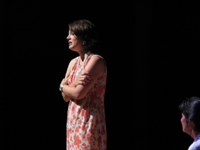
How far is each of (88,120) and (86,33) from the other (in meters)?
0.71

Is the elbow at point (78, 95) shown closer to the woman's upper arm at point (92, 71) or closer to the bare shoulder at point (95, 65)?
the woman's upper arm at point (92, 71)

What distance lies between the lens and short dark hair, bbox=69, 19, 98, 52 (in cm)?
255

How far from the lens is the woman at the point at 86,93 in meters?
2.39

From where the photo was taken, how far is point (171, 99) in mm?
3322

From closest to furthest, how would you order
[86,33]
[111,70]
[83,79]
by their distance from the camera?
[83,79] < [86,33] < [111,70]

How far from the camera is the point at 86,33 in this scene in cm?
255

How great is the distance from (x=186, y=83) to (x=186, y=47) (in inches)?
14.8

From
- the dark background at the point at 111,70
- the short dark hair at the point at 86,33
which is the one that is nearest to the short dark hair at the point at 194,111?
the short dark hair at the point at 86,33

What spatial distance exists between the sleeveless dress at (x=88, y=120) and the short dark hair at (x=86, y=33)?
0.27 ft

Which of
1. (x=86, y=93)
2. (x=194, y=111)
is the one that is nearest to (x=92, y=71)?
(x=86, y=93)

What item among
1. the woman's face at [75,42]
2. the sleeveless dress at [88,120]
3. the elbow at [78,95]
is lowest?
the sleeveless dress at [88,120]

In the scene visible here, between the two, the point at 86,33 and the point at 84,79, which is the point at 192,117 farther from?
the point at 86,33

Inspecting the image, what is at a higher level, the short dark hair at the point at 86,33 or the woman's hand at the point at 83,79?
the short dark hair at the point at 86,33

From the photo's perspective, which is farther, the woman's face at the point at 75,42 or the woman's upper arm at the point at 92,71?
the woman's face at the point at 75,42
